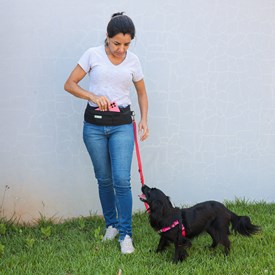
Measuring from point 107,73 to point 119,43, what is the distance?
231 millimetres

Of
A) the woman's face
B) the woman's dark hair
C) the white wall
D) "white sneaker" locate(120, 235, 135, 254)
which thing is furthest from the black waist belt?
"white sneaker" locate(120, 235, 135, 254)

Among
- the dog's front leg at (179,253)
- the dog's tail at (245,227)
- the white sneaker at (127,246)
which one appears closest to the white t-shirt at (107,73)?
the white sneaker at (127,246)

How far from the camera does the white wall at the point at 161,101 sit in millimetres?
3932

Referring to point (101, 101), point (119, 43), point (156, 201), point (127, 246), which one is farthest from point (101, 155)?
point (119, 43)

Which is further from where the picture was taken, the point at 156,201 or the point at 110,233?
the point at 110,233

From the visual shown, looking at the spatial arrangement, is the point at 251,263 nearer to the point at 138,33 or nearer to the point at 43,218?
the point at 43,218

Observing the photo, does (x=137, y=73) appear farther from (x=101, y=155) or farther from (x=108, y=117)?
(x=101, y=155)

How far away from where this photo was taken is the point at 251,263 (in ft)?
10.3

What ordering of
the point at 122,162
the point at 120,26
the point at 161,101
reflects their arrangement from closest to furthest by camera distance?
the point at 120,26, the point at 122,162, the point at 161,101

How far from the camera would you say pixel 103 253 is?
131 inches

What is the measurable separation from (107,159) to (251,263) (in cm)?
122

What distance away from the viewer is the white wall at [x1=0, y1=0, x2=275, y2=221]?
3932 millimetres

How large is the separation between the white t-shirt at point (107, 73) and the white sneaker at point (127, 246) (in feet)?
3.15

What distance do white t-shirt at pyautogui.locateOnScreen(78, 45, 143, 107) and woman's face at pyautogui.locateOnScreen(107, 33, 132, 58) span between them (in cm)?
11
